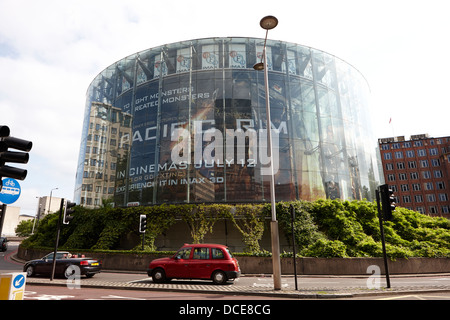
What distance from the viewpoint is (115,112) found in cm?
3228

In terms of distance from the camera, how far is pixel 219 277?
1239 centimetres

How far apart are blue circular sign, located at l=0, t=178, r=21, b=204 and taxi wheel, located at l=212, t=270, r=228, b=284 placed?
877 cm

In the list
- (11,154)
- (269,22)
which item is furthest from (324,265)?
(11,154)

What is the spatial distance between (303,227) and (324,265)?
3412 mm

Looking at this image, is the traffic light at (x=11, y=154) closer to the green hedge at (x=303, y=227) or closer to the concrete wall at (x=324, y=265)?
the concrete wall at (x=324, y=265)

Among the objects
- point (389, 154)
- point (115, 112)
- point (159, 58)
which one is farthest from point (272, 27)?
point (389, 154)

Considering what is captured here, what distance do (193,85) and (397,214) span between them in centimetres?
2100

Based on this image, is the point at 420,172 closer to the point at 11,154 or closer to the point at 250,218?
the point at 250,218

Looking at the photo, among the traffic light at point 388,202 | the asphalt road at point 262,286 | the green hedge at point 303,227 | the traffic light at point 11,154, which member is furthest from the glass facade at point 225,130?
the traffic light at point 11,154

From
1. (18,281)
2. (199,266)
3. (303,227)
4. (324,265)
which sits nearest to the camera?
(18,281)

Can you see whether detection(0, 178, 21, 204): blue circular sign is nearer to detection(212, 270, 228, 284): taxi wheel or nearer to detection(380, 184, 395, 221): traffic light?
detection(212, 270, 228, 284): taxi wheel

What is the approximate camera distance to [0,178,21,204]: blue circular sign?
535cm

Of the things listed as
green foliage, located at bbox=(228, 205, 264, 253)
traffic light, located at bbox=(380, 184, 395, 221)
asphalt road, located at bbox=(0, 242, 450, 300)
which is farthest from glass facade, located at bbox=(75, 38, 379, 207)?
traffic light, located at bbox=(380, 184, 395, 221)

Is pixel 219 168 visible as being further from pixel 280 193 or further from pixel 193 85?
pixel 193 85
